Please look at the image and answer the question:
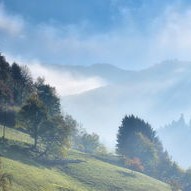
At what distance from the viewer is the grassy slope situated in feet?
281

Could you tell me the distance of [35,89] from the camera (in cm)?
15875

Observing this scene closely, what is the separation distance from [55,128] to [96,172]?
14.7 m

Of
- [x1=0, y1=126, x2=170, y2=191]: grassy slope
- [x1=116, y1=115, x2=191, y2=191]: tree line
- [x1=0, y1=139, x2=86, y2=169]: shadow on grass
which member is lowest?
[x1=0, y1=126, x2=170, y2=191]: grassy slope

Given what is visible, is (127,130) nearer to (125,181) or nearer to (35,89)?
(35,89)

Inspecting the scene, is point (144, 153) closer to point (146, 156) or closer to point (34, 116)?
point (146, 156)

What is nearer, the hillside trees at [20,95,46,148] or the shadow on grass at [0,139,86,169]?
the shadow on grass at [0,139,86,169]

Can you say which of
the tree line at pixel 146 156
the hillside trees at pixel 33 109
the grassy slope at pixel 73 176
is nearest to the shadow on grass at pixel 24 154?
the grassy slope at pixel 73 176

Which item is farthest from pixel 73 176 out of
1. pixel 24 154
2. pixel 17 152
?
pixel 17 152

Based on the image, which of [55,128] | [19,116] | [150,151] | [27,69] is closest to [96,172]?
[55,128]

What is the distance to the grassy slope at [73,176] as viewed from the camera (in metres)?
85.6

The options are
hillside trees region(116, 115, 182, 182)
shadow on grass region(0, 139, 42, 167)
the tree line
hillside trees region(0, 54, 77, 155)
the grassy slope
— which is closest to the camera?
the grassy slope

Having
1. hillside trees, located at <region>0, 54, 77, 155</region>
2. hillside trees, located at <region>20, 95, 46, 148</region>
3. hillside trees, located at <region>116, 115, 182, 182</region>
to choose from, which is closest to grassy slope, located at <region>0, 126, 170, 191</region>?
hillside trees, located at <region>0, 54, 77, 155</region>

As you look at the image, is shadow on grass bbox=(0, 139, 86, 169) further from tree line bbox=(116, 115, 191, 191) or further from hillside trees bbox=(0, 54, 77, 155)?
tree line bbox=(116, 115, 191, 191)

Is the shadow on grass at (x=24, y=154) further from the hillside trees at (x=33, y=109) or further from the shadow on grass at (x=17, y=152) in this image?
the hillside trees at (x=33, y=109)
